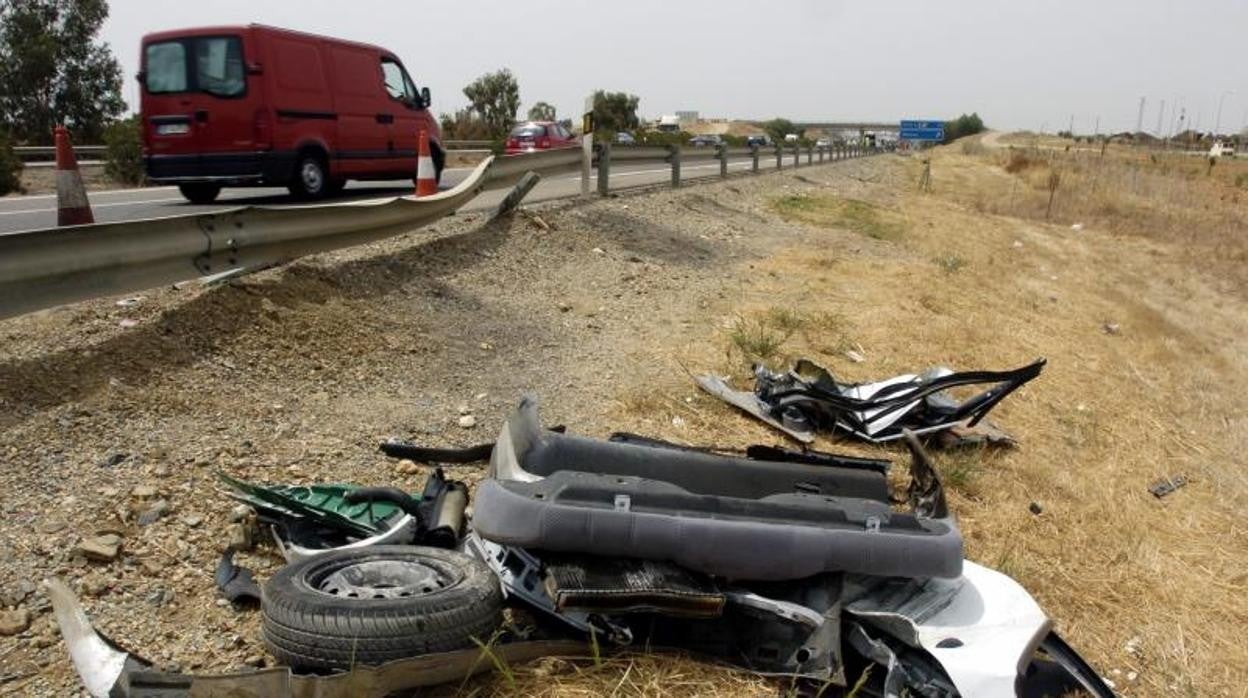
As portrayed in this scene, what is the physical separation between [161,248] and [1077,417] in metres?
5.59

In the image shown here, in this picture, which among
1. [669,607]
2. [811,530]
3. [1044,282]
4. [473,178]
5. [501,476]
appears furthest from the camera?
[1044,282]

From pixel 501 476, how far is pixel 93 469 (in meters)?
1.39

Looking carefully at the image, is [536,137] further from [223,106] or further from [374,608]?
[374,608]

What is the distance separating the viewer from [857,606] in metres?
2.48

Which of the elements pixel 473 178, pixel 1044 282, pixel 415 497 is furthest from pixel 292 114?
pixel 1044 282

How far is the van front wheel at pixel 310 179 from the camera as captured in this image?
11.1 meters

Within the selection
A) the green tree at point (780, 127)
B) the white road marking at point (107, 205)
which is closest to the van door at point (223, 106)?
the white road marking at point (107, 205)

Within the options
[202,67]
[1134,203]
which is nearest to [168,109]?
[202,67]

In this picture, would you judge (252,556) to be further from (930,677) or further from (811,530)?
(930,677)

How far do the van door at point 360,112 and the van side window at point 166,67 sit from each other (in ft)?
5.63

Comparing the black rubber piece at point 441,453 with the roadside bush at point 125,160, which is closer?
the black rubber piece at point 441,453

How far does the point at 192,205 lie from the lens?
11477mm

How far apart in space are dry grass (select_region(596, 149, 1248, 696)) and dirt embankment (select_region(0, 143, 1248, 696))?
2 centimetres

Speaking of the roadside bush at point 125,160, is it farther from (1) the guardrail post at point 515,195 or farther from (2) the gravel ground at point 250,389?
(2) the gravel ground at point 250,389
